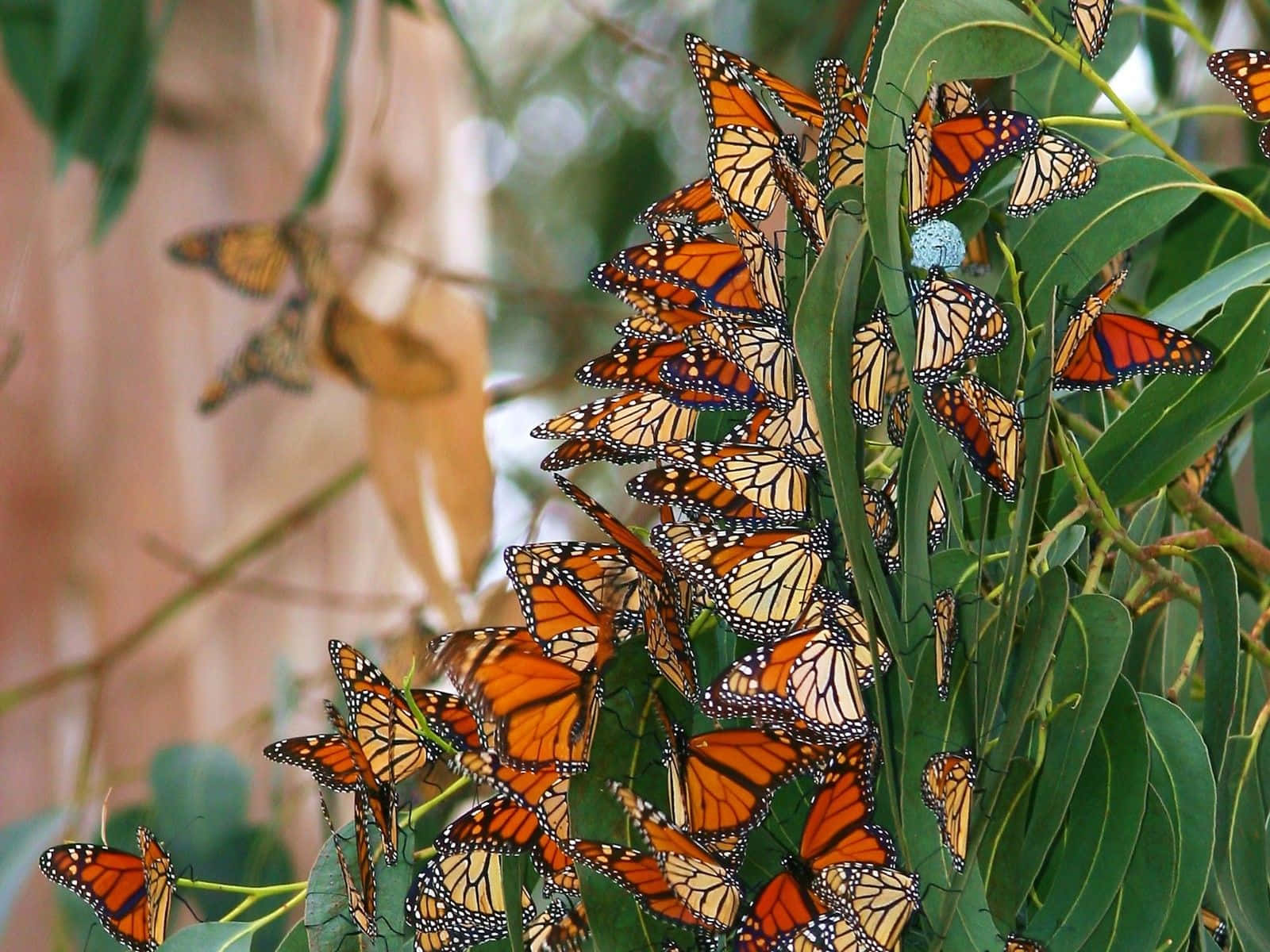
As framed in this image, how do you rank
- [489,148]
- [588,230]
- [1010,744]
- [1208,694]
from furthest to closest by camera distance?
[489,148] → [588,230] → [1208,694] → [1010,744]

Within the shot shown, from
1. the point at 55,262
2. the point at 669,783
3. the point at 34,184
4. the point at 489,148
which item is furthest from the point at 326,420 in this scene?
the point at 669,783

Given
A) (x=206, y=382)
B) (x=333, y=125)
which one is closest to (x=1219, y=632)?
(x=333, y=125)

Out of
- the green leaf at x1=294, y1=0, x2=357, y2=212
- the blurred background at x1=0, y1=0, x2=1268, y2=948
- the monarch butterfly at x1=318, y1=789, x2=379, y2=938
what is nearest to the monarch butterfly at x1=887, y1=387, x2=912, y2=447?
the monarch butterfly at x1=318, y1=789, x2=379, y2=938

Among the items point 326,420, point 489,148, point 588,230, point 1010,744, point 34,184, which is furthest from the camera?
point 489,148

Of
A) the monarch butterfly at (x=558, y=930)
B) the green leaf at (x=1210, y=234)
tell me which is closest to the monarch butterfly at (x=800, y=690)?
the monarch butterfly at (x=558, y=930)

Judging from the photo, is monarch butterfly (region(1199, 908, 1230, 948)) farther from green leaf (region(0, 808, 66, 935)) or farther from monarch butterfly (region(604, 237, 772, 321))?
green leaf (region(0, 808, 66, 935))

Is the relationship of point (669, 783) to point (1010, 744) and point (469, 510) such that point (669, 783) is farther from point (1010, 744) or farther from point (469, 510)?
point (469, 510)
